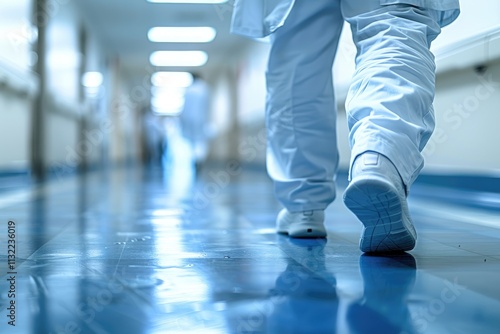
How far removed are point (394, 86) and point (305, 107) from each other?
44 centimetres

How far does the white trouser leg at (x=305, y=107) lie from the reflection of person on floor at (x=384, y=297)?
1.28 feet

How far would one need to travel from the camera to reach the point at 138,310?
0.97m

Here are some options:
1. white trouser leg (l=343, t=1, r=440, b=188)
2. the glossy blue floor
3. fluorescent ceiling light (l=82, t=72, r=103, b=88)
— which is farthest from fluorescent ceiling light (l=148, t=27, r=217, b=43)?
white trouser leg (l=343, t=1, r=440, b=188)

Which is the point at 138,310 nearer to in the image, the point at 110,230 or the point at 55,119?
the point at 110,230

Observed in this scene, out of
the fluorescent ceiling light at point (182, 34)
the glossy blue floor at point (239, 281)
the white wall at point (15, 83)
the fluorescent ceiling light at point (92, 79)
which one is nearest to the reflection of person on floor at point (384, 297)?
the glossy blue floor at point (239, 281)

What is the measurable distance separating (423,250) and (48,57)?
620cm

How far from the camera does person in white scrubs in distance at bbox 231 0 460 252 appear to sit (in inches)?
52.1

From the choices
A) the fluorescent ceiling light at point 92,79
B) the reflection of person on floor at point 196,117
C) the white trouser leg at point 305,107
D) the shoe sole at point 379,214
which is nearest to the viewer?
the shoe sole at point 379,214

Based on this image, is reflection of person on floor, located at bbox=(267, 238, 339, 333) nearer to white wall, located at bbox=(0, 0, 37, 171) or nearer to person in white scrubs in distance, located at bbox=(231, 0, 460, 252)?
person in white scrubs in distance, located at bbox=(231, 0, 460, 252)

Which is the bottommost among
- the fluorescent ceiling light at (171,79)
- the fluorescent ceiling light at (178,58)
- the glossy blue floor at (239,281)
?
the glossy blue floor at (239,281)

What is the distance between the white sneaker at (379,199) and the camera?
126 cm

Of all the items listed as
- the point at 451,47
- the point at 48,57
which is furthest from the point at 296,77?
the point at 48,57

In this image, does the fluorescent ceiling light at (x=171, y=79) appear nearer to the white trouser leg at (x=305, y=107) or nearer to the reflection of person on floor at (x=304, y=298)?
the white trouser leg at (x=305, y=107)

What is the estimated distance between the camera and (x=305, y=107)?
5.90 ft
